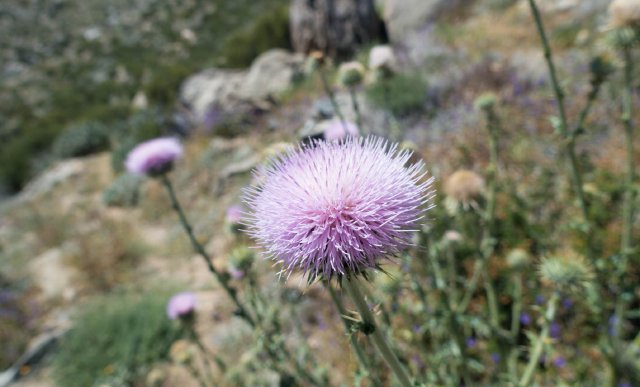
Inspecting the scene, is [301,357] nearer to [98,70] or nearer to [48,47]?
[98,70]

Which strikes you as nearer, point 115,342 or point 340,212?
point 340,212

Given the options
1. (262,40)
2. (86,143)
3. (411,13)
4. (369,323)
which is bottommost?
(369,323)

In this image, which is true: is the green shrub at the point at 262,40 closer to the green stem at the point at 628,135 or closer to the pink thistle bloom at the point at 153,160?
the pink thistle bloom at the point at 153,160

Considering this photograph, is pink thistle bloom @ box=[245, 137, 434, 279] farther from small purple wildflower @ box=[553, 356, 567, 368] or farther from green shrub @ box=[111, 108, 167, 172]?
green shrub @ box=[111, 108, 167, 172]

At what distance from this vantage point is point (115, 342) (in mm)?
4980

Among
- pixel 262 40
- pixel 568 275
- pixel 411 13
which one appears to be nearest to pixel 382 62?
pixel 568 275

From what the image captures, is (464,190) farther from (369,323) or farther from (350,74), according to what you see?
(369,323)

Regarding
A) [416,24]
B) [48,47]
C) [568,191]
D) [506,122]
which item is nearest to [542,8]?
[416,24]

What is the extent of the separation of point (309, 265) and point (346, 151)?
17.1 inches

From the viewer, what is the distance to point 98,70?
109 ft

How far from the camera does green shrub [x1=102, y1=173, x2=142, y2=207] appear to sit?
966 centimetres

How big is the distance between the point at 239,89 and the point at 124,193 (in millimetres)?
4522

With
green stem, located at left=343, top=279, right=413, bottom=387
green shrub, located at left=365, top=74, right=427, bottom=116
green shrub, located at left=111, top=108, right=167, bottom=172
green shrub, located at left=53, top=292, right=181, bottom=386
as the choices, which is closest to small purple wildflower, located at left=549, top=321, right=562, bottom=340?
green stem, located at left=343, top=279, right=413, bottom=387

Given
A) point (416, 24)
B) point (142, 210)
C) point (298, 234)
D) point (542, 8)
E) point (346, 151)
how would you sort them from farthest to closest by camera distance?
1. point (416, 24)
2. point (542, 8)
3. point (142, 210)
4. point (346, 151)
5. point (298, 234)
